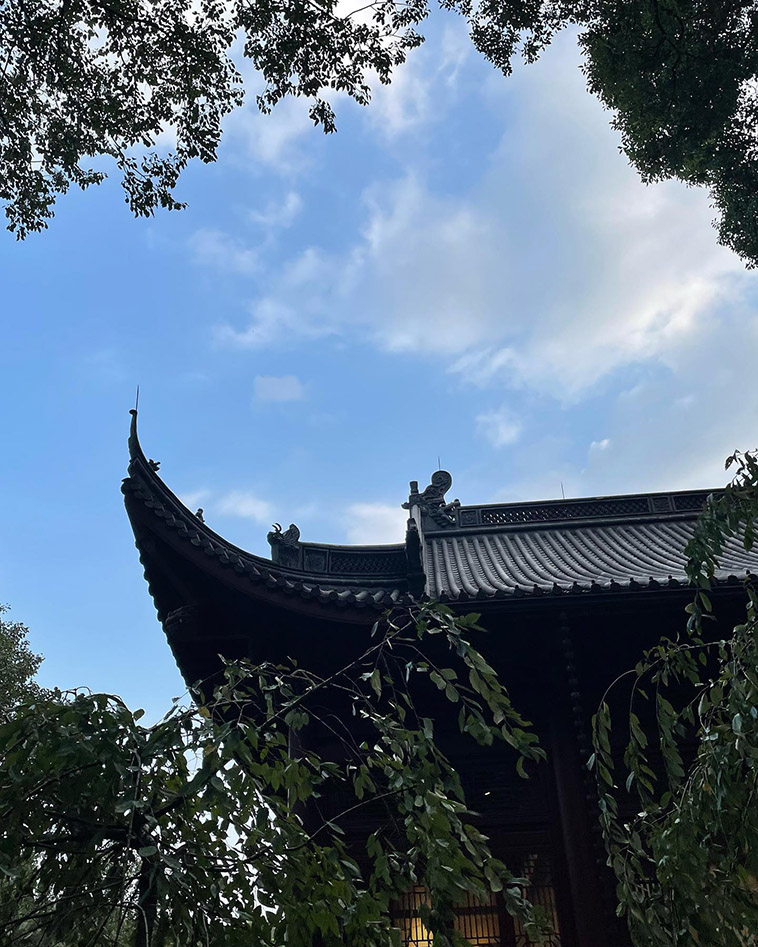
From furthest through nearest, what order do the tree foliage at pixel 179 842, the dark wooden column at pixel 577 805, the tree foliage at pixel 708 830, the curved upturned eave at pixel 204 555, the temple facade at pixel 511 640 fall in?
the curved upturned eave at pixel 204 555 < the temple facade at pixel 511 640 < the dark wooden column at pixel 577 805 < the tree foliage at pixel 708 830 < the tree foliage at pixel 179 842

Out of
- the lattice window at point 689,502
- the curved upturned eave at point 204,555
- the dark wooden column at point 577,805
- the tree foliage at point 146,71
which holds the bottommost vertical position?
the dark wooden column at point 577,805

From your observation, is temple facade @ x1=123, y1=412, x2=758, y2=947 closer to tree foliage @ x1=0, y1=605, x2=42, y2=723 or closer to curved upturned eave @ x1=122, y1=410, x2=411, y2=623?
curved upturned eave @ x1=122, y1=410, x2=411, y2=623

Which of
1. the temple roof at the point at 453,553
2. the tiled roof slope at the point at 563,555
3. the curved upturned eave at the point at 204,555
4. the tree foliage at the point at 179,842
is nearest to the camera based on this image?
the tree foliage at the point at 179,842

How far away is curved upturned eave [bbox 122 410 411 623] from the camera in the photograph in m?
4.43

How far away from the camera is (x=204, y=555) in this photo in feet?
15.2

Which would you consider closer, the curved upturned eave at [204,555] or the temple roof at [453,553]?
the curved upturned eave at [204,555]

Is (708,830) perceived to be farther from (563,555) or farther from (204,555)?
(563,555)

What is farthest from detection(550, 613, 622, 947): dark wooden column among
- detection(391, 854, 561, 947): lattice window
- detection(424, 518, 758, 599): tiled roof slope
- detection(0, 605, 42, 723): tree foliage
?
detection(0, 605, 42, 723): tree foliage

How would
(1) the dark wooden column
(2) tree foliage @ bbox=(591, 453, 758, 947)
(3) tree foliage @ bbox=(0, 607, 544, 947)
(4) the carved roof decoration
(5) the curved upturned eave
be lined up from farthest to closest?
1. (4) the carved roof decoration
2. (5) the curved upturned eave
3. (1) the dark wooden column
4. (2) tree foliage @ bbox=(591, 453, 758, 947)
5. (3) tree foliage @ bbox=(0, 607, 544, 947)

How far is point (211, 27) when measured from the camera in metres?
4.79

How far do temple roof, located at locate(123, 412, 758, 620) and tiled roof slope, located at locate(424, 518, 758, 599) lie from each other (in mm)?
14

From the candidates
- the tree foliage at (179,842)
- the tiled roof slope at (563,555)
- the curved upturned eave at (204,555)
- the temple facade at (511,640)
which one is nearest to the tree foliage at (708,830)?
the tree foliage at (179,842)

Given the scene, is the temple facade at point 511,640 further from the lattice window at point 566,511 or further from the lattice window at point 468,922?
the lattice window at point 566,511

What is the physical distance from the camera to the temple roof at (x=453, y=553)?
14.9 feet
